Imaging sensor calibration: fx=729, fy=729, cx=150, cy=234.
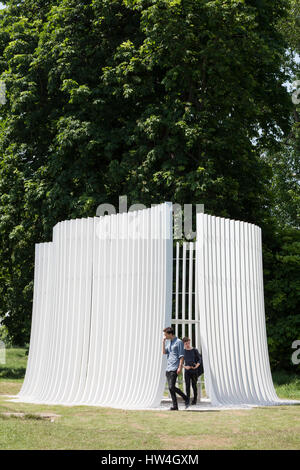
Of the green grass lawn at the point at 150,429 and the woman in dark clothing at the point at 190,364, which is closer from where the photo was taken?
the green grass lawn at the point at 150,429

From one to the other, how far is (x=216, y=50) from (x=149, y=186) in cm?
423

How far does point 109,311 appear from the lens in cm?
1448

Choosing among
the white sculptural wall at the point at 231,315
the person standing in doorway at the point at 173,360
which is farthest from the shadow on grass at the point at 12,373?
the person standing in doorway at the point at 173,360

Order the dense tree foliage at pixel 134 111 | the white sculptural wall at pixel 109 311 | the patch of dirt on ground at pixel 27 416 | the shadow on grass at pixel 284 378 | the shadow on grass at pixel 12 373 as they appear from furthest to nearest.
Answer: the shadow on grass at pixel 12 373 → the dense tree foliage at pixel 134 111 → the shadow on grass at pixel 284 378 → the white sculptural wall at pixel 109 311 → the patch of dirt on ground at pixel 27 416

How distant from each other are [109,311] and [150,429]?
15.4 feet

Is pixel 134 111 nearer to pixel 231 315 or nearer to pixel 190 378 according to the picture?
pixel 231 315

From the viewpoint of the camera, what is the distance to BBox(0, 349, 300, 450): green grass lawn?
8.55m

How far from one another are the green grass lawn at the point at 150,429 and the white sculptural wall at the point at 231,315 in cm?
107

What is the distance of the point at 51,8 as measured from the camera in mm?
24516

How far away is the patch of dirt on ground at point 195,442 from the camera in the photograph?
846 cm

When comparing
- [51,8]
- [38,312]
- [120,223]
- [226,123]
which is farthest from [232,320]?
[51,8]

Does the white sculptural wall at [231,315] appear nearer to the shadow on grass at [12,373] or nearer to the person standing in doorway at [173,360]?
the person standing in doorway at [173,360]

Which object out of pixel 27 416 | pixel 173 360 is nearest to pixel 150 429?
pixel 27 416

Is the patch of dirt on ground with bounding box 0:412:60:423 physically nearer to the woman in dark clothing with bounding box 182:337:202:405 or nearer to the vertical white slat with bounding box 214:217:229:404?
the woman in dark clothing with bounding box 182:337:202:405
